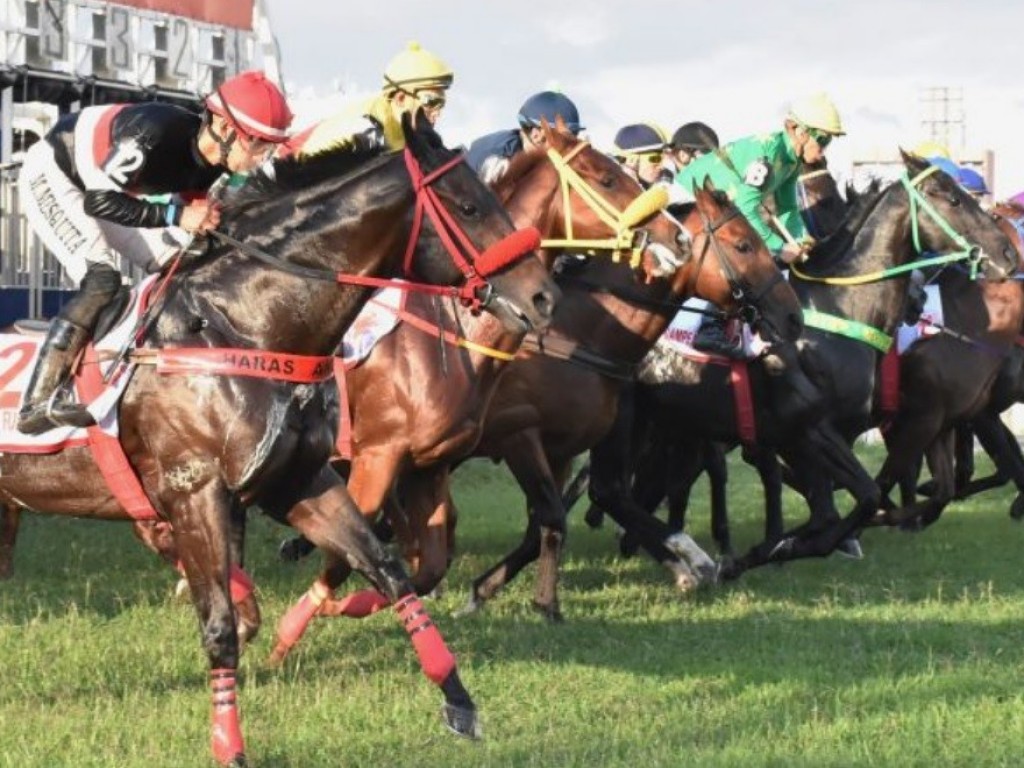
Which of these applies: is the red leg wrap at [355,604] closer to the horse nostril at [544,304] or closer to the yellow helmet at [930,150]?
the horse nostril at [544,304]

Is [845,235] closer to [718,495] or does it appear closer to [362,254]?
[718,495]

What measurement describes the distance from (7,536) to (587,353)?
3182mm

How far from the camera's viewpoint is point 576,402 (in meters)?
9.02

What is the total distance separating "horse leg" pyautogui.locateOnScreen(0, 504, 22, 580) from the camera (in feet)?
32.0

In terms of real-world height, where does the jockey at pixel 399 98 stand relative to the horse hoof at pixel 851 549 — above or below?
above

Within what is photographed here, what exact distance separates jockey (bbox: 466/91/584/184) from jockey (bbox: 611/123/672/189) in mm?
1017

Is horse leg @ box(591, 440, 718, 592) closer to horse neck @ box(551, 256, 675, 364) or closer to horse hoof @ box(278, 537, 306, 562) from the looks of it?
horse neck @ box(551, 256, 675, 364)

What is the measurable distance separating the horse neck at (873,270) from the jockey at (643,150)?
1.17m

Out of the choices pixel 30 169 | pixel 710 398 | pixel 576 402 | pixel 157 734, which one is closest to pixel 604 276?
pixel 576 402

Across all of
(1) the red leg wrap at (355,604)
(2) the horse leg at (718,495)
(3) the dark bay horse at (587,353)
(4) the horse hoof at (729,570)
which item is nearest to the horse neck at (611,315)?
(3) the dark bay horse at (587,353)

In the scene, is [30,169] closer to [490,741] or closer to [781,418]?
[490,741]

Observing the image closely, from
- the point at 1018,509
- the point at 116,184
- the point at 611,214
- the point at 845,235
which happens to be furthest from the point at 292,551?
the point at 1018,509

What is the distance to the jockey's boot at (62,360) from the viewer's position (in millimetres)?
6254

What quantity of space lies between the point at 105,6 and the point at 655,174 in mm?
6657
